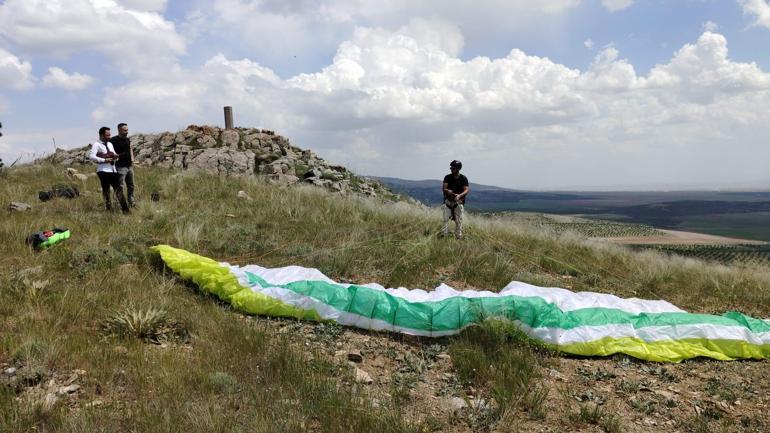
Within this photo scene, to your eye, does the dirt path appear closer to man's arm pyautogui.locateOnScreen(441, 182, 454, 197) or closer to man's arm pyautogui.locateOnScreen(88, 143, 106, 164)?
man's arm pyautogui.locateOnScreen(441, 182, 454, 197)

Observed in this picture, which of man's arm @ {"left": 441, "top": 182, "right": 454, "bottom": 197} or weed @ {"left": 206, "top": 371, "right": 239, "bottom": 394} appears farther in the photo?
man's arm @ {"left": 441, "top": 182, "right": 454, "bottom": 197}

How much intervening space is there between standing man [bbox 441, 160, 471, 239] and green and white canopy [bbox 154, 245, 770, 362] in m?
3.98

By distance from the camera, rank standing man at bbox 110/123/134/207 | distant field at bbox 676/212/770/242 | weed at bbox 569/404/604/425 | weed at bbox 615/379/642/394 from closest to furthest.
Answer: weed at bbox 569/404/604/425 → weed at bbox 615/379/642/394 → standing man at bbox 110/123/134/207 → distant field at bbox 676/212/770/242

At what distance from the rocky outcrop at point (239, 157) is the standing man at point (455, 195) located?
282 inches

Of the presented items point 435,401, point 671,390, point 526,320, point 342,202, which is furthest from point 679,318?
point 342,202

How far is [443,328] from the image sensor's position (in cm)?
461

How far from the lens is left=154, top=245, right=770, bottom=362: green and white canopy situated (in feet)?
14.8

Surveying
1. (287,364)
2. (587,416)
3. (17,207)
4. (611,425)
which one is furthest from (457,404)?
(17,207)

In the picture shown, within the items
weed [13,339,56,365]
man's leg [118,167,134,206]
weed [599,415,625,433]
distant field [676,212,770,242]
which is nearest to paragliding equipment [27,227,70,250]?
man's leg [118,167,134,206]

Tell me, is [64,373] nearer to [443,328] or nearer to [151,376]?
[151,376]

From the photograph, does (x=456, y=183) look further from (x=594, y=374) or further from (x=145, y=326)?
(x=145, y=326)

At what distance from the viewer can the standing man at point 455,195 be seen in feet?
29.7

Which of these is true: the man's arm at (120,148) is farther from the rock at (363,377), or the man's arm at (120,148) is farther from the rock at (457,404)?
the rock at (457,404)

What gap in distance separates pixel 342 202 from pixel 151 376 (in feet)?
28.6
